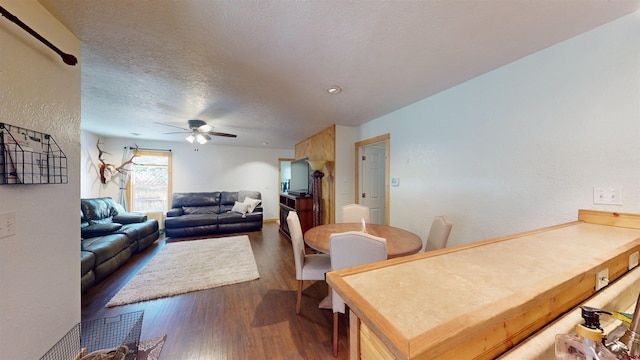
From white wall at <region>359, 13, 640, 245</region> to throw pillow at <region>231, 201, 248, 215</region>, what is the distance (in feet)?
13.8

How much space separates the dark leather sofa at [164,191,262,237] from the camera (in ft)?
15.2

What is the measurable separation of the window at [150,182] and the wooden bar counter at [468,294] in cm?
635

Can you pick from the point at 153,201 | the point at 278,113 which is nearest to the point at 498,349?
the point at 278,113

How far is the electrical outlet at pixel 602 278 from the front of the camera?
2.82 ft

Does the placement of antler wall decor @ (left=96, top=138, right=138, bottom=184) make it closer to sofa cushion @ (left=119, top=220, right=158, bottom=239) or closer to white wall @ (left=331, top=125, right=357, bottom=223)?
sofa cushion @ (left=119, top=220, right=158, bottom=239)

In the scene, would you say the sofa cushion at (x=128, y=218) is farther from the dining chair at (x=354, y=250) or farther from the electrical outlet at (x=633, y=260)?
the electrical outlet at (x=633, y=260)

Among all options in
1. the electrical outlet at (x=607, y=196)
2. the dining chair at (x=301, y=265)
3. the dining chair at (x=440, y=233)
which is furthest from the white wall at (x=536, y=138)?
the dining chair at (x=301, y=265)

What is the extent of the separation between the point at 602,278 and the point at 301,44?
209cm

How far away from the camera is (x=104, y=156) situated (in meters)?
4.96

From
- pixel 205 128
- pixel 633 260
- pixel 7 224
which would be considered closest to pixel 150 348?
pixel 7 224

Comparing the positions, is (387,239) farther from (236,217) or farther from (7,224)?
(236,217)

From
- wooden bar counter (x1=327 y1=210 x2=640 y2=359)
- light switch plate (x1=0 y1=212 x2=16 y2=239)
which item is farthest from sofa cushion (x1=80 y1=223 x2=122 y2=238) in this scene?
wooden bar counter (x1=327 y1=210 x2=640 y2=359)

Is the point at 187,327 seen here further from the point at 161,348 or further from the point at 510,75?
the point at 510,75

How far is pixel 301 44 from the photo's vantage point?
155 centimetres
